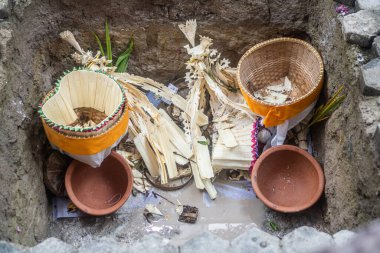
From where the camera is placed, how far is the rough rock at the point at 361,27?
308cm

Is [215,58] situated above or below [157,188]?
above

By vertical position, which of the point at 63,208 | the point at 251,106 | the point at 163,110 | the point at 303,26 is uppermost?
the point at 303,26

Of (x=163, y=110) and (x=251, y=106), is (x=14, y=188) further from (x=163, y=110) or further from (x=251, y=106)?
(x=251, y=106)

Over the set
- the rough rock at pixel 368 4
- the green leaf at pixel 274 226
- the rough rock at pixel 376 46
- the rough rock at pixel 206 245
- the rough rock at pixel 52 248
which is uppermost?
the rough rock at pixel 368 4

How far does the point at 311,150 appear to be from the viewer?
360 cm

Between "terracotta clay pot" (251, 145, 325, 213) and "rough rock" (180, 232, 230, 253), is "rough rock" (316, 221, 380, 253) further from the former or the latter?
"terracotta clay pot" (251, 145, 325, 213)

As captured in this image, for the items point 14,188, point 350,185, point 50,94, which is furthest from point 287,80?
point 14,188

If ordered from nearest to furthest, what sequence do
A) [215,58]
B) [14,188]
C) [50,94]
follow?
[14,188] → [50,94] → [215,58]

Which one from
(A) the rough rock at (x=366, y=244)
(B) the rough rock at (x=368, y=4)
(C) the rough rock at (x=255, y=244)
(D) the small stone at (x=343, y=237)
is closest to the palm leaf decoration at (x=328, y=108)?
(B) the rough rock at (x=368, y=4)

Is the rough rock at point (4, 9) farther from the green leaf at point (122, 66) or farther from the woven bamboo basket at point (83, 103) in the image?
the green leaf at point (122, 66)

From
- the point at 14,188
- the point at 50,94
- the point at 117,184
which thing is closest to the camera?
the point at 14,188

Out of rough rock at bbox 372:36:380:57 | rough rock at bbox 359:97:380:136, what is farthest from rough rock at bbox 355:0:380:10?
rough rock at bbox 359:97:380:136

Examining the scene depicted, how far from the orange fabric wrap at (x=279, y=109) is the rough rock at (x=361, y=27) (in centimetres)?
36

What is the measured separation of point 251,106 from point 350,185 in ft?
2.53
